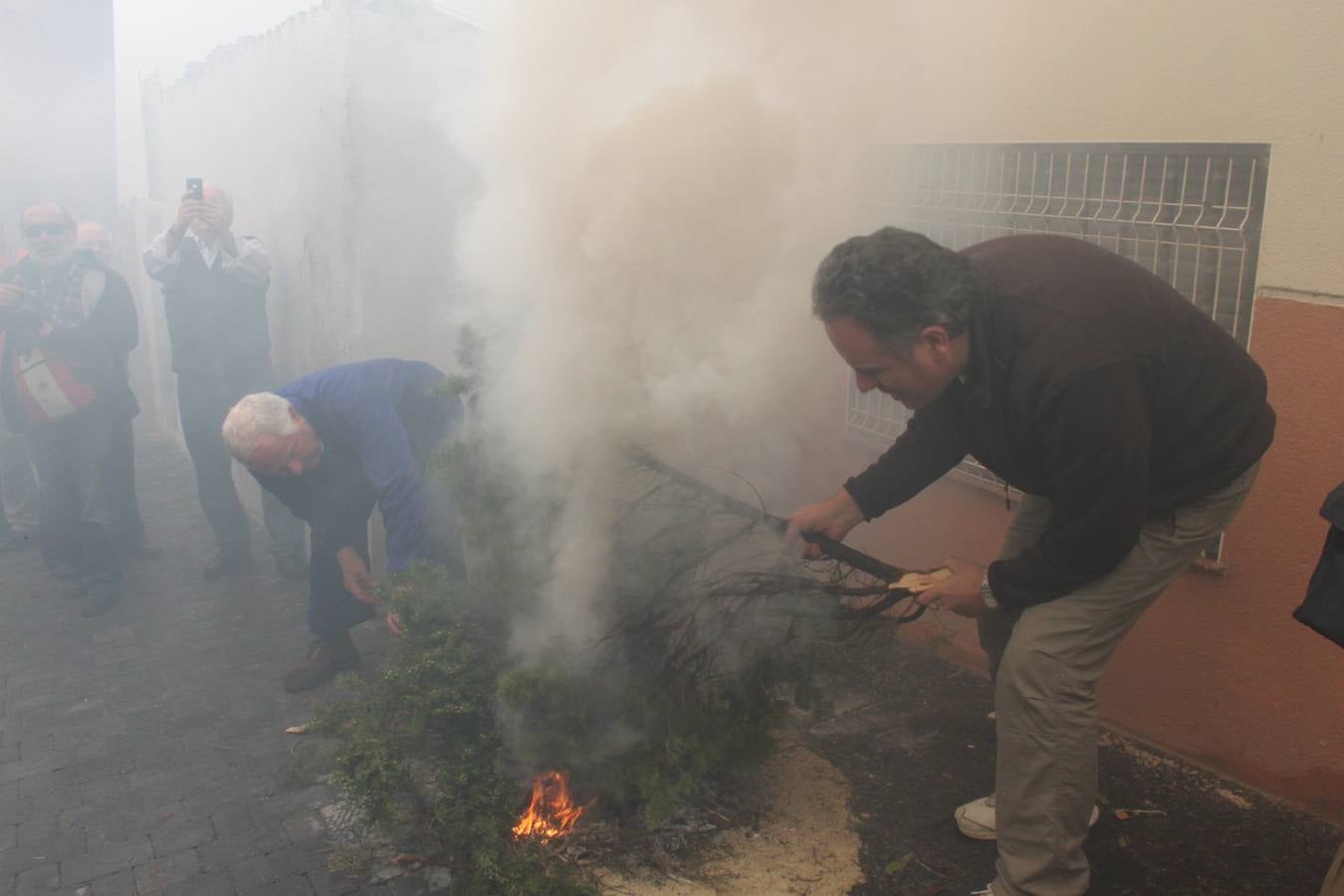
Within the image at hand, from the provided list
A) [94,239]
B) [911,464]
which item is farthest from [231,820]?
[94,239]

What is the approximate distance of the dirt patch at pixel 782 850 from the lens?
A: 3322 mm

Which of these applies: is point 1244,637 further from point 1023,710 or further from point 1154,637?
point 1023,710

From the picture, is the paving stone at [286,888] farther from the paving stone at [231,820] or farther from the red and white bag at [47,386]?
the red and white bag at [47,386]

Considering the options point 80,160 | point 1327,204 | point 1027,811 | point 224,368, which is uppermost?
point 80,160

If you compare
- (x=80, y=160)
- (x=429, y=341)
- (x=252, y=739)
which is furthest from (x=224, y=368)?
(x=80, y=160)

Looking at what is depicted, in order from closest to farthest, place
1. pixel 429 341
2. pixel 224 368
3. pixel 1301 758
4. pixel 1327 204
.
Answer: pixel 1327 204
pixel 1301 758
pixel 429 341
pixel 224 368

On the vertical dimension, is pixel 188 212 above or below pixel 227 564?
above

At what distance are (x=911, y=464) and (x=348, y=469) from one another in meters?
3.04

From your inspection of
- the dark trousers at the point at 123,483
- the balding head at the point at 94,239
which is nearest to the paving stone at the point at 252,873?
the dark trousers at the point at 123,483

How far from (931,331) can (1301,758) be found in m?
2.39

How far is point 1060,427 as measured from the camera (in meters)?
2.52

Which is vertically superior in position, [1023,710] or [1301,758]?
[1023,710]

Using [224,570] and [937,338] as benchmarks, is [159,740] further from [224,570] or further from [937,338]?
[937,338]

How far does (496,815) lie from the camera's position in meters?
3.43
